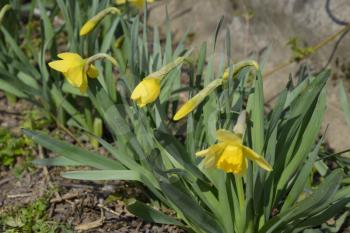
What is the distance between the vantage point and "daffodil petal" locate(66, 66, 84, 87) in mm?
1911

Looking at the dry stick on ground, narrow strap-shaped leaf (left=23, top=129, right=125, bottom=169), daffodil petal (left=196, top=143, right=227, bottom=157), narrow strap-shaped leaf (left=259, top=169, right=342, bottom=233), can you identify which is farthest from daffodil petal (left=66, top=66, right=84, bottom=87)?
the dry stick on ground

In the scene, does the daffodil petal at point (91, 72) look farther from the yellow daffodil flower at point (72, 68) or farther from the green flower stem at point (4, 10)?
the green flower stem at point (4, 10)

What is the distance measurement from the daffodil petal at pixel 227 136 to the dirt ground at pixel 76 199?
32.7 inches

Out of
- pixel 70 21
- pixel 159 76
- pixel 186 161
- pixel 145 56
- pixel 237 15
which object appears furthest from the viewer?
pixel 237 15

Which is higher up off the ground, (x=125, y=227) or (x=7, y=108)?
(x=7, y=108)

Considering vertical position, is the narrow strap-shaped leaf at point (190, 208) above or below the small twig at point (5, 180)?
above

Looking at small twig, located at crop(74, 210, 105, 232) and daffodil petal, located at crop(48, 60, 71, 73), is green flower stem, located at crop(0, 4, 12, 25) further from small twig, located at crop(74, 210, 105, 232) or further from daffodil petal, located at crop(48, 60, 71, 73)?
small twig, located at crop(74, 210, 105, 232)

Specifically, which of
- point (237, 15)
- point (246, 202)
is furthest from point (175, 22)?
point (246, 202)

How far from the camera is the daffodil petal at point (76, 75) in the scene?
191cm

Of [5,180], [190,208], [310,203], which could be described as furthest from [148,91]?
[5,180]

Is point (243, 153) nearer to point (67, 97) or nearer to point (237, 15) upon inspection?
point (67, 97)

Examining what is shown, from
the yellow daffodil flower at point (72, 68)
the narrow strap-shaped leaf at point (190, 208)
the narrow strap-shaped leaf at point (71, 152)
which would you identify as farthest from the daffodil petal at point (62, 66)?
the narrow strap-shaped leaf at point (190, 208)

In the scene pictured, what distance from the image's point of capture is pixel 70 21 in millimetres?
2471

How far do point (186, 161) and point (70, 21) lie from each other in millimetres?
926
